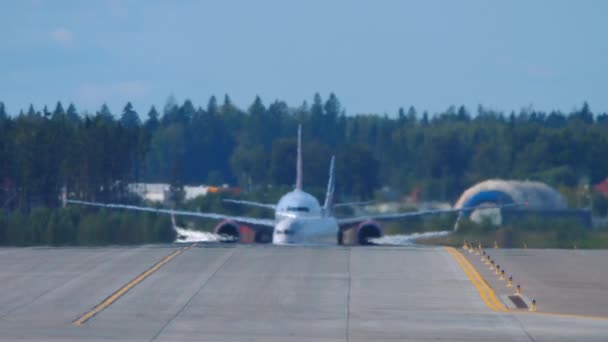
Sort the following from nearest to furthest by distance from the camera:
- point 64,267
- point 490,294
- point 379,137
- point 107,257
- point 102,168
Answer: point 490,294, point 64,267, point 107,257, point 102,168, point 379,137

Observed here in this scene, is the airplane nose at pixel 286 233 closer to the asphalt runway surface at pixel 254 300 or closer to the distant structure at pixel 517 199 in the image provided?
the asphalt runway surface at pixel 254 300

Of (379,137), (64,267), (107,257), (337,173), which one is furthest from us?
(379,137)

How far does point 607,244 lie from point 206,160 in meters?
66.0

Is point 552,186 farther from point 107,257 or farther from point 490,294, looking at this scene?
point 490,294

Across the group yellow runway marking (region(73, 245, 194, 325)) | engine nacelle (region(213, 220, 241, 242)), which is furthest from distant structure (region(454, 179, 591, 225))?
yellow runway marking (region(73, 245, 194, 325))

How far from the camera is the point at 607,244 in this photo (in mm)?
55938

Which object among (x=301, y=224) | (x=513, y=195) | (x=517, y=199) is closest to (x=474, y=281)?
(x=301, y=224)

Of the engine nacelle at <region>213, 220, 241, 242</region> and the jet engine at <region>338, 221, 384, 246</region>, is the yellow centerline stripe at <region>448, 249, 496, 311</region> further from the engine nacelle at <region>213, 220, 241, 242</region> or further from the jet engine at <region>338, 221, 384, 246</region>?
the engine nacelle at <region>213, 220, 241, 242</region>

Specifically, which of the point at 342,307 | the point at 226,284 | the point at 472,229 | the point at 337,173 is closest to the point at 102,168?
the point at 337,173

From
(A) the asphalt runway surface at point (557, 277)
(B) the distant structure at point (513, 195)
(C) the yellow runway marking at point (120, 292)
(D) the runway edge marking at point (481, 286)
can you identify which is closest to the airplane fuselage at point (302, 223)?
(B) the distant structure at point (513, 195)

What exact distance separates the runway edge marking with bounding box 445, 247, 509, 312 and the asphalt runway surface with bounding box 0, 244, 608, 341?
20cm

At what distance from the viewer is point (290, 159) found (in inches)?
3629

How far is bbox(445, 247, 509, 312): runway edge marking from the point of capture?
28450 mm

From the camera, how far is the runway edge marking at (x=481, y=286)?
2845cm
